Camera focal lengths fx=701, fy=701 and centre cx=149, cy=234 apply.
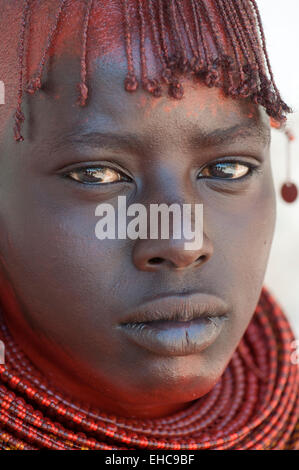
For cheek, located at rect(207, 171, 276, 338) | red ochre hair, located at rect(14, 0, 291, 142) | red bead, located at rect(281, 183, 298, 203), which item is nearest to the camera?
red ochre hair, located at rect(14, 0, 291, 142)

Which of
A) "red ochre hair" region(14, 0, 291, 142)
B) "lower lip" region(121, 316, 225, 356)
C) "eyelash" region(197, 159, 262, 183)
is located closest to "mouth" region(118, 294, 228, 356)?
"lower lip" region(121, 316, 225, 356)

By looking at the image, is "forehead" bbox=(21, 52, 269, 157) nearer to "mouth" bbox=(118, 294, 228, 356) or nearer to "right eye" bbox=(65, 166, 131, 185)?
"right eye" bbox=(65, 166, 131, 185)

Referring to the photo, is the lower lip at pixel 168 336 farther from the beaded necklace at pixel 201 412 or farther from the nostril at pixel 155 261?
the beaded necklace at pixel 201 412

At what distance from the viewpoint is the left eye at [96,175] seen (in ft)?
4.58

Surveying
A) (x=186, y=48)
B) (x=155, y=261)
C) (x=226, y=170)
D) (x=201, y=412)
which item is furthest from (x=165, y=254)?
(x=201, y=412)

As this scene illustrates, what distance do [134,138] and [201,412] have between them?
2.48ft

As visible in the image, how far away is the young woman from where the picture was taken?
1.34m

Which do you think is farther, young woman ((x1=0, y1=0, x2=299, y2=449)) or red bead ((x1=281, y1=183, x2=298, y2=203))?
red bead ((x1=281, y1=183, x2=298, y2=203))

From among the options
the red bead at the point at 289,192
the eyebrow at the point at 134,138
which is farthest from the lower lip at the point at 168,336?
the red bead at the point at 289,192

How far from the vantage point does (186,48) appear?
1.34 meters

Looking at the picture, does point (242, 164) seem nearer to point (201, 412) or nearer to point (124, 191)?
point (124, 191)

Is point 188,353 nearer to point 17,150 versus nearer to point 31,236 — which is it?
point 31,236
